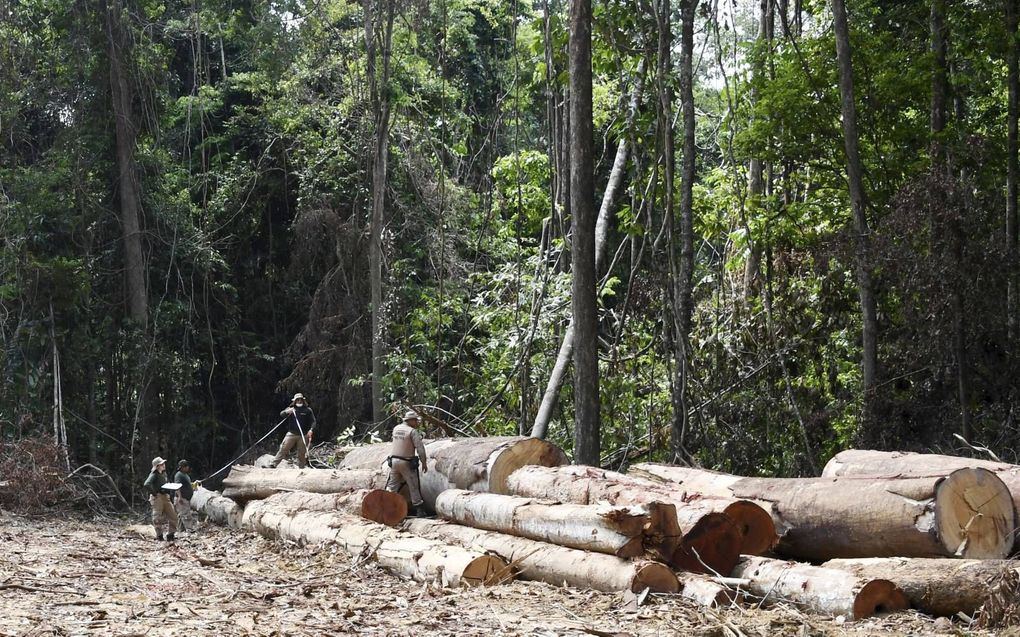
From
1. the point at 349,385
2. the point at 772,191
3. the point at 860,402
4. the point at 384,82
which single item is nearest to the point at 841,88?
the point at 860,402

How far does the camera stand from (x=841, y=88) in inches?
628

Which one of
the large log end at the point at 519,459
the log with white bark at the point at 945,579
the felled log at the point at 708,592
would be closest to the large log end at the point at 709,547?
the felled log at the point at 708,592

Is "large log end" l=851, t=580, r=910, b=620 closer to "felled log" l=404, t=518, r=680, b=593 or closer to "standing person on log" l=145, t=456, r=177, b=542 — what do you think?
"felled log" l=404, t=518, r=680, b=593

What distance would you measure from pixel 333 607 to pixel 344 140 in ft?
69.8

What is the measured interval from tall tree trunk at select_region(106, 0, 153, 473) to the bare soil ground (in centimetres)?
1378

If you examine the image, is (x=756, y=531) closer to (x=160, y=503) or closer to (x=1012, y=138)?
(x=1012, y=138)

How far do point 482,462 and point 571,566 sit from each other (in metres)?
3.68

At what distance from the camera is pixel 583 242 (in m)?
15.3

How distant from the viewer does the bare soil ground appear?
27.7 ft

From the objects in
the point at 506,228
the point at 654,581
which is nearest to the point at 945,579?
the point at 654,581

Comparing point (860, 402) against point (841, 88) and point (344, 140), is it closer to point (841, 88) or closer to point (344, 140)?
point (841, 88)

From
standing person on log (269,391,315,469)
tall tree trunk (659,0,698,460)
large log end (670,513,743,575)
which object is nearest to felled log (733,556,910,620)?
large log end (670,513,743,575)

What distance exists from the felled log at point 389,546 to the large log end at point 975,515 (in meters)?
4.15

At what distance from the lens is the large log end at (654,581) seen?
376 inches
